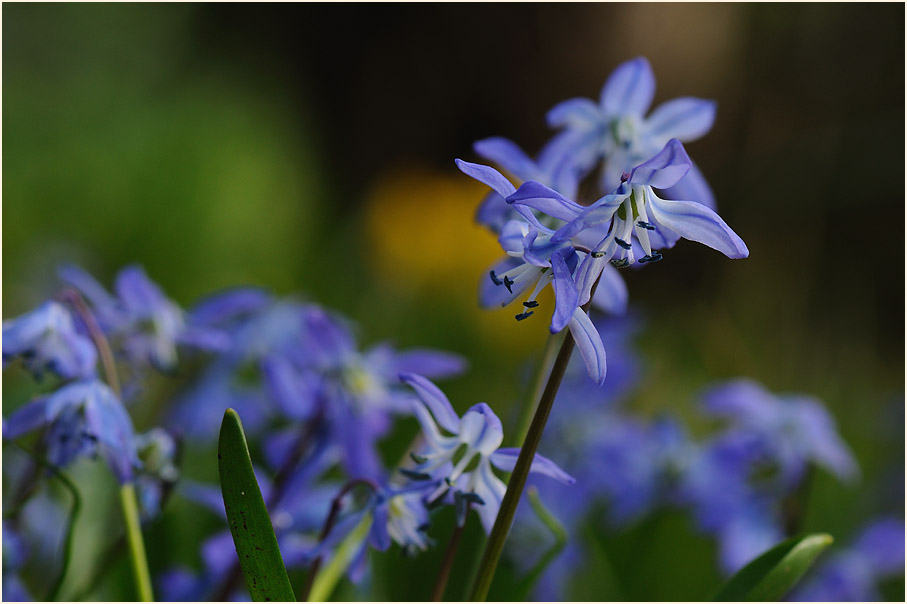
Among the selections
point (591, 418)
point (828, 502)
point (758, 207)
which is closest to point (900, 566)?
point (591, 418)

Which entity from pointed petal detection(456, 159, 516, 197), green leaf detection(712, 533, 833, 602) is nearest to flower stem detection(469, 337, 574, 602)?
pointed petal detection(456, 159, 516, 197)

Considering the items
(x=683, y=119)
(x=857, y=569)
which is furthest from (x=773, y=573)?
(x=857, y=569)

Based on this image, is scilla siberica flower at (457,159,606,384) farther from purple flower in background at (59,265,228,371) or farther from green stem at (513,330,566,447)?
purple flower in background at (59,265,228,371)

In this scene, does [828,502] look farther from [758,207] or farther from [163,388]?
[758,207]

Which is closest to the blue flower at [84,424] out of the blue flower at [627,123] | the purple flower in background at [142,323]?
the purple flower in background at [142,323]

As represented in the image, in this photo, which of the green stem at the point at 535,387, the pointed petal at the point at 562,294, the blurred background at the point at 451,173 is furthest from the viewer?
the blurred background at the point at 451,173

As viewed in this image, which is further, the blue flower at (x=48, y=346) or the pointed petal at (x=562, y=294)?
the blue flower at (x=48, y=346)

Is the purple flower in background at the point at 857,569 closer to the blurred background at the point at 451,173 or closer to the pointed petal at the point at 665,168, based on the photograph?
the blurred background at the point at 451,173

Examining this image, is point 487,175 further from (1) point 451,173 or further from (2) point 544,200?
(1) point 451,173
